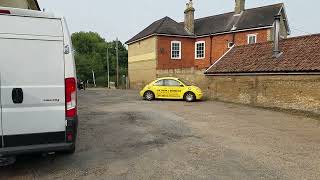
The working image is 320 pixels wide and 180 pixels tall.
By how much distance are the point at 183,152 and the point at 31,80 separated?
12.6ft

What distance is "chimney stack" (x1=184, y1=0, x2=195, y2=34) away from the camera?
121 ft

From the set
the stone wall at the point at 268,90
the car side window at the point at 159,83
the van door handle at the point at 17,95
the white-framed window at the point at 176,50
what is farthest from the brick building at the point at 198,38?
Result: the van door handle at the point at 17,95

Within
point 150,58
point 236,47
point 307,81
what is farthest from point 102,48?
point 307,81

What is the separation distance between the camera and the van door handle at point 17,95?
16.6 ft

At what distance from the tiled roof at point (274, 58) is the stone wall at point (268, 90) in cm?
42

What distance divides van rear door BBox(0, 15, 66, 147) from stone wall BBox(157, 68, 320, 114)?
43.3 feet

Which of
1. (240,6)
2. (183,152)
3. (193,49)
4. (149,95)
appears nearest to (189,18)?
(193,49)

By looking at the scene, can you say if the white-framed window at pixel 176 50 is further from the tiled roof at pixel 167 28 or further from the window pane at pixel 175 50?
the tiled roof at pixel 167 28

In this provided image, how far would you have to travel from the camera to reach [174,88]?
2108cm

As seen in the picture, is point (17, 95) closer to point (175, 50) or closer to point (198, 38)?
point (175, 50)

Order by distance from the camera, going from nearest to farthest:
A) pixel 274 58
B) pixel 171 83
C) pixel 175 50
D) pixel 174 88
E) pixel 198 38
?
1. pixel 274 58
2. pixel 174 88
3. pixel 171 83
4. pixel 175 50
5. pixel 198 38

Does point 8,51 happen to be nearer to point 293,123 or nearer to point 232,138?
point 232,138

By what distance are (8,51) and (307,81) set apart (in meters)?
14.1

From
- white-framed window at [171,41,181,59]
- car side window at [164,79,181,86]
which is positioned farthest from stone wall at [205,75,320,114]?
white-framed window at [171,41,181,59]
